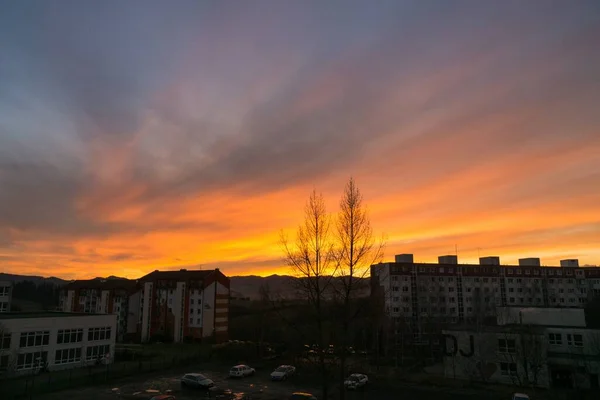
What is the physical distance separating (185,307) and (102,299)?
23.5 metres

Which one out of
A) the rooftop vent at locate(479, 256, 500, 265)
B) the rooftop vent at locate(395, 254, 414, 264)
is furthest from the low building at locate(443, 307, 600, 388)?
the rooftop vent at locate(479, 256, 500, 265)

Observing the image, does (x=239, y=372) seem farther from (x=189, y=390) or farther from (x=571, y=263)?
(x=571, y=263)

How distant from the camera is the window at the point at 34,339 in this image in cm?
4606

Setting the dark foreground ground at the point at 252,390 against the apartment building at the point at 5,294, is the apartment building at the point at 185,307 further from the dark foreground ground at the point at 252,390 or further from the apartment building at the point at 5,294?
the dark foreground ground at the point at 252,390

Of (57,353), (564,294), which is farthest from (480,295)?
(57,353)

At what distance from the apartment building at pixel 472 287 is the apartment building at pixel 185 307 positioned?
33301 millimetres

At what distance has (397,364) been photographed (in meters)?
61.7

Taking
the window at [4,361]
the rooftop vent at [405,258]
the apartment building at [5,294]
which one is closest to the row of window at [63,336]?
the window at [4,361]

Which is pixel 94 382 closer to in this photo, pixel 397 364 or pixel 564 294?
pixel 397 364

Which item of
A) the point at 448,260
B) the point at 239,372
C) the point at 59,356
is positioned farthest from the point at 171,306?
the point at 448,260

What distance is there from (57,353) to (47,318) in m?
4.47

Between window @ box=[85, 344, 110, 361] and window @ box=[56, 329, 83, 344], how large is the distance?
7.56 feet

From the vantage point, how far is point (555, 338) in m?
48.8

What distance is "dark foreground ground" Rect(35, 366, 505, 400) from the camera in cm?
3797
